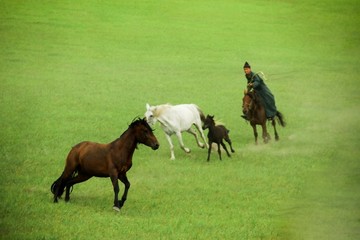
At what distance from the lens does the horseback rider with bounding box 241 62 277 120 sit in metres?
12.1

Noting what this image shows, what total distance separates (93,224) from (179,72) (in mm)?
16378

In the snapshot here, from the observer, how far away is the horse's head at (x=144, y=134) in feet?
22.4

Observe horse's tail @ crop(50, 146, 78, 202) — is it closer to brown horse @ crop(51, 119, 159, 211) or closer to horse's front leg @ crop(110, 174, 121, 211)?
brown horse @ crop(51, 119, 159, 211)

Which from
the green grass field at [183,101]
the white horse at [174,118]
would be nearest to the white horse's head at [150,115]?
the white horse at [174,118]

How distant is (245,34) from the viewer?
24.3 meters

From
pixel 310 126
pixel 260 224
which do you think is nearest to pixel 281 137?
pixel 310 126

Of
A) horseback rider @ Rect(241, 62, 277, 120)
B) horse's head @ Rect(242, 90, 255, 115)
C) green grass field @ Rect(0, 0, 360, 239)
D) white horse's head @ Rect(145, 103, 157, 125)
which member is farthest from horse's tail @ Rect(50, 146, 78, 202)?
horseback rider @ Rect(241, 62, 277, 120)

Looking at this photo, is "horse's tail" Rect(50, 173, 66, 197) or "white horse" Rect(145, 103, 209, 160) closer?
"horse's tail" Rect(50, 173, 66, 197)

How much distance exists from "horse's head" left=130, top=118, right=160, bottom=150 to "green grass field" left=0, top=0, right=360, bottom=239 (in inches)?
34.3

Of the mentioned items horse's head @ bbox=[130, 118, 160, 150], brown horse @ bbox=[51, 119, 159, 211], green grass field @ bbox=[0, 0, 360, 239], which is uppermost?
horse's head @ bbox=[130, 118, 160, 150]

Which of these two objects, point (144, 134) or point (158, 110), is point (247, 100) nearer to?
point (158, 110)

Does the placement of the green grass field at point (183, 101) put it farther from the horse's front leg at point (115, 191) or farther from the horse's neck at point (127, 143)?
the horse's neck at point (127, 143)

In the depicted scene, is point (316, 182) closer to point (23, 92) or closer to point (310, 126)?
point (310, 126)

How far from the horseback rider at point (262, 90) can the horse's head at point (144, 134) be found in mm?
5473
